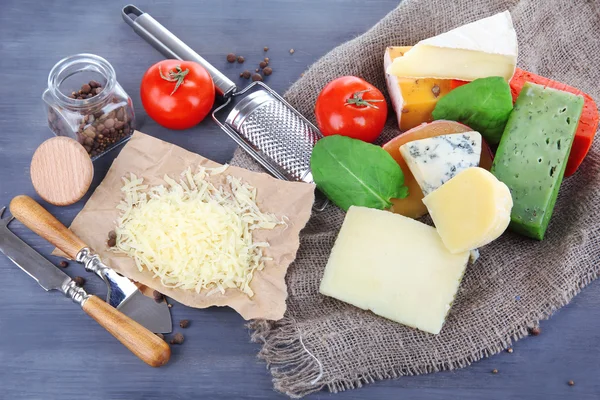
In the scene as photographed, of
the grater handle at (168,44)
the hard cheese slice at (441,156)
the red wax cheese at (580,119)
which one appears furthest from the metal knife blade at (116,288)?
the red wax cheese at (580,119)

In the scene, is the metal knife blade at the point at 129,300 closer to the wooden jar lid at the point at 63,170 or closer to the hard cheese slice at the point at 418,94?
the wooden jar lid at the point at 63,170

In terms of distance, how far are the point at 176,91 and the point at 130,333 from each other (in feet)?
2.68

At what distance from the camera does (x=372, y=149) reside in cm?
200

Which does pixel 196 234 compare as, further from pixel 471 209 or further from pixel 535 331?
pixel 535 331

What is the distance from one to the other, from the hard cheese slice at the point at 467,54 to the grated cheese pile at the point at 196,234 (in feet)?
2.23

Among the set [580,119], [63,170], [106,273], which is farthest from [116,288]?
[580,119]

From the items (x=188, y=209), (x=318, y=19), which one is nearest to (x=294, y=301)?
(x=188, y=209)

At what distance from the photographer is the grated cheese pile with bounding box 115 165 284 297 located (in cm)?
193

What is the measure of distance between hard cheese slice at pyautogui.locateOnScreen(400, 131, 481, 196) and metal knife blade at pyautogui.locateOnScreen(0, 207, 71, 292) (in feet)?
3.70

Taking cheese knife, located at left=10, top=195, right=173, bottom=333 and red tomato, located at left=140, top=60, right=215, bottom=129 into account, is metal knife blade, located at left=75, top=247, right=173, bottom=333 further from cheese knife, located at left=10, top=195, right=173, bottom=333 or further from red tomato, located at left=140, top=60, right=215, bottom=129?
red tomato, located at left=140, top=60, right=215, bottom=129

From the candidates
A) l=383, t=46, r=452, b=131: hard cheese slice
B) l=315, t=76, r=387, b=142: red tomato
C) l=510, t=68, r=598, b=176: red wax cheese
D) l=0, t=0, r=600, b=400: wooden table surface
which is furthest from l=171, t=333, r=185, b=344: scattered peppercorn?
l=510, t=68, r=598, b=176: red wax cheese

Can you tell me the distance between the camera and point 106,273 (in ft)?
6.48

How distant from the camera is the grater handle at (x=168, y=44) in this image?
232 cm

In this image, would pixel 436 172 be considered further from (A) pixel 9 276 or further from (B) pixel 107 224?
(A) pixel 9 276
